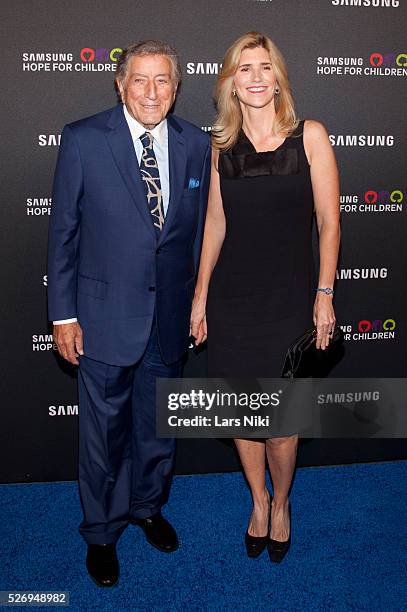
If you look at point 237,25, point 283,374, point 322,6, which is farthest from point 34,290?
point 322,6

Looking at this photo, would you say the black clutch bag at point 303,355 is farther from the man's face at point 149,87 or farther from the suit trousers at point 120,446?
the man's face at point 149,87

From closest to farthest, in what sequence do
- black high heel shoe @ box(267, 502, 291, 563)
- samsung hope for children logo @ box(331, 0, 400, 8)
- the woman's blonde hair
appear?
the woman's blonde hair
black high heel shoe @ box(267, 502, 291, 563)
samsung hope for children logo @ box(331, 0, 400, 8)

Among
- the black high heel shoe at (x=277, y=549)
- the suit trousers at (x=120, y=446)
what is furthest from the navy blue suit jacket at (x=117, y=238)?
the black high heel shoe at (x=277, y=549)

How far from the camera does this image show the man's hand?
2502 millimetres

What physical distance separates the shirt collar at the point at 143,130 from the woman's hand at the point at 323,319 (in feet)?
2.74

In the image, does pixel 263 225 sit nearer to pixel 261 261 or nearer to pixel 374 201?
pixel 261 261

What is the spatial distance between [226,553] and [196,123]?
194cm

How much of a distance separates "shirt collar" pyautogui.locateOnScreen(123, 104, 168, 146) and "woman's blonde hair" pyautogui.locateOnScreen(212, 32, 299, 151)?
0.21 meters

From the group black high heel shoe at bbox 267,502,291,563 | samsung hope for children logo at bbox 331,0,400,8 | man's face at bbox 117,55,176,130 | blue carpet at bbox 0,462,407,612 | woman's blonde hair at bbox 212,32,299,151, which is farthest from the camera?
samsung hope for children logo at bbox 331,0,400,8

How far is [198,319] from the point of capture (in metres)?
2.77

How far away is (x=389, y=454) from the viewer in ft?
12.2

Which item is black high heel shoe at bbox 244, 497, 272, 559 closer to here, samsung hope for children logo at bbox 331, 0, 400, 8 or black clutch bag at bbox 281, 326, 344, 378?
black clutch bag at bbox 281, 326, 344, 378

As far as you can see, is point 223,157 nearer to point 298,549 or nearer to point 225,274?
point 225,274

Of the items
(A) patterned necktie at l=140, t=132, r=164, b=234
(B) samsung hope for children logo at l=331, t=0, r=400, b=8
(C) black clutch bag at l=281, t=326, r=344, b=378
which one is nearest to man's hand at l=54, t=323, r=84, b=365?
(A) patterned necktie at l=140, t=132, r=164, b=234
